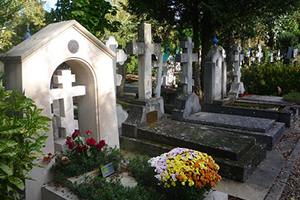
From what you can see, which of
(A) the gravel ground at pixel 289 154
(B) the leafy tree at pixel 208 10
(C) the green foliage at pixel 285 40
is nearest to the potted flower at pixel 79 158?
(A) the gravel ground at pixel 289 154

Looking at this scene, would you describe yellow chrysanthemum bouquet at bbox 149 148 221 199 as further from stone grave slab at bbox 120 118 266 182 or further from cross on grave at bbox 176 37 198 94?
cross on grave at bbox 176 37 198 94

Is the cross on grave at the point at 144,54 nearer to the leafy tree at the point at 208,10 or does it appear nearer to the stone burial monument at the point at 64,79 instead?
the stone burial monument at the point at 64,79

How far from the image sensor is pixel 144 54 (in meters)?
6.14

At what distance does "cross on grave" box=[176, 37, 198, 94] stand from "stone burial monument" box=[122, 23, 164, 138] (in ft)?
3.63

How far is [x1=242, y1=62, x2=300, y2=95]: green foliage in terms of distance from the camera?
12016mm

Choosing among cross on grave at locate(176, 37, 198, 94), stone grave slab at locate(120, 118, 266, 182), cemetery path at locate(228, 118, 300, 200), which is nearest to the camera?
cemetery path at locate(228, 118, 300, 200)

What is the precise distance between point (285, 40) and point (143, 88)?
20040 millimetres

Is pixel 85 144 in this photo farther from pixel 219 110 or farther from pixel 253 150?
pixel 219 110

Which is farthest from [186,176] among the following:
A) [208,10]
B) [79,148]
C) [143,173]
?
[208,10]

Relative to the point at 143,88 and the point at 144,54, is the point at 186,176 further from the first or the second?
the point at 144,54

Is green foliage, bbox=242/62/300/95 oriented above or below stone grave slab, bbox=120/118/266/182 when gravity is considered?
above

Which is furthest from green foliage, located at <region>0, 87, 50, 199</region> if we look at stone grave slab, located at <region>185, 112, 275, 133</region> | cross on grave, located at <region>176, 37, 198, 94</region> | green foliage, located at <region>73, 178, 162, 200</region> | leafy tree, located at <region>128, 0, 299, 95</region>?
leafy tree, located at <region>128, 0, 299, 95</region>

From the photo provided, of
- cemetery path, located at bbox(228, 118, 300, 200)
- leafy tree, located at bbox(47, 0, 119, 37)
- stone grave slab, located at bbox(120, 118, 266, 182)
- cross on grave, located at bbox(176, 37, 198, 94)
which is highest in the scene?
leafy tree, located at bbox(47, 0, 119, 37)

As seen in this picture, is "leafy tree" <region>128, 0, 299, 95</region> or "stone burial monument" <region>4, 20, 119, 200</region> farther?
"leafy tree" <region>128, 0, 299, 95</region>
